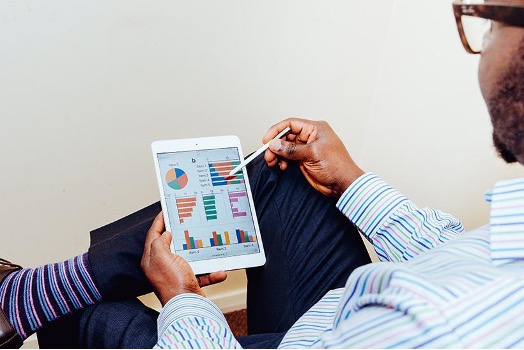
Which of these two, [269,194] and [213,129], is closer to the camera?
[269,194]

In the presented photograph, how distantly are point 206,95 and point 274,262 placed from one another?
39cm

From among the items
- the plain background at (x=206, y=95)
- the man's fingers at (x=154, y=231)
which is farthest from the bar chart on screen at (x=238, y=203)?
the plain background at (x=206, y=95)

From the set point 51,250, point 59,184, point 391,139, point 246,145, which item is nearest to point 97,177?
point 59,184

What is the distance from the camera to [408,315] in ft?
1.44

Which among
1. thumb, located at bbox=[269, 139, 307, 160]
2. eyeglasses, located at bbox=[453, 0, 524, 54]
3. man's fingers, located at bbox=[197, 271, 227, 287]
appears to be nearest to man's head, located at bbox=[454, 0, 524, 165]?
eyeglasses, located at bbox=[453, 0, 524, 54]

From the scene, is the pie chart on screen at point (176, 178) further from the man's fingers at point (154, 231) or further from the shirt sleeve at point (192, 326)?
the shirt sleeve at point (192, 326)

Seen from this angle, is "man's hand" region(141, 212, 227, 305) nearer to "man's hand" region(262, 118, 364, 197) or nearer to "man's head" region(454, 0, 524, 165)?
"man's hand" region(262, 118, 364, 197)

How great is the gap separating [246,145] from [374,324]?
2.48 ft

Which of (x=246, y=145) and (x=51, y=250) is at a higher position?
(x=246, y=145)

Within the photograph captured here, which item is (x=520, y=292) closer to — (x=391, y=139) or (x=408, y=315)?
(x=408, y=315)

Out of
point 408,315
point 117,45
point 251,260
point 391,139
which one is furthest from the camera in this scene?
point 391,139

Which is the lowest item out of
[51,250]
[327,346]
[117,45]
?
[51,250]

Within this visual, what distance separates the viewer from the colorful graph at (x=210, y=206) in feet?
2.87

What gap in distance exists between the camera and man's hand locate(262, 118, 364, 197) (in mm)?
878
